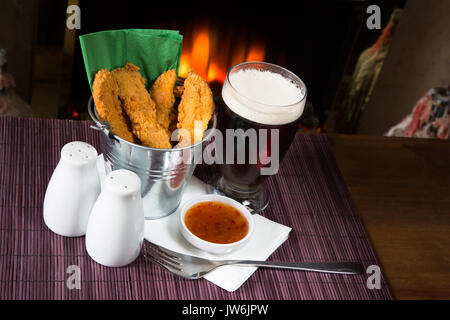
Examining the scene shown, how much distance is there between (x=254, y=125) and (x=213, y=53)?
1.27 m

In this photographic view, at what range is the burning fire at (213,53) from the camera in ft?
7.29

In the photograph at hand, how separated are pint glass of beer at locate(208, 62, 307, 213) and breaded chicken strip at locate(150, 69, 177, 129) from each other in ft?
0.35

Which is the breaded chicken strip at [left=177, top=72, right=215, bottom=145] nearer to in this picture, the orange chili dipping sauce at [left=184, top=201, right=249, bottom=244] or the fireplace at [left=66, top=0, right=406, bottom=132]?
the orange chili dipping sauce at [left=184, top=201, right=249, bottom=244]

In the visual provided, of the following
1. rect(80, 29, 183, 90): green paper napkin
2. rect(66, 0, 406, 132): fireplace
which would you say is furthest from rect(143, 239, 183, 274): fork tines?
rect(66, 0, 406, 132): fireplace

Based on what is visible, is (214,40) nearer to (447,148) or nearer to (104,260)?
(447,148)

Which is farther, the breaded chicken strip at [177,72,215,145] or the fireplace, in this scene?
the fireplace

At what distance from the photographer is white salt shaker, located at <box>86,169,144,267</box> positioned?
35.2 inches

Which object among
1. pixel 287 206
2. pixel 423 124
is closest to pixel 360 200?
pixel 287 206

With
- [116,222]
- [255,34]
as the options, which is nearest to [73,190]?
[116,222]

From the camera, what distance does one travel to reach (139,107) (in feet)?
3.41

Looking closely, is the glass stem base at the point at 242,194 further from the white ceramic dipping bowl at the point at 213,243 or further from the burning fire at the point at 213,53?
the burning fire at the point at 213,53

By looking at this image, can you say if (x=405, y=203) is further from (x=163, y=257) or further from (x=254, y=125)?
(x=163, y=257)

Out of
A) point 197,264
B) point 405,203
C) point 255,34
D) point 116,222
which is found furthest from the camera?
point 255,34

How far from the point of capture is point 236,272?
1013mm
